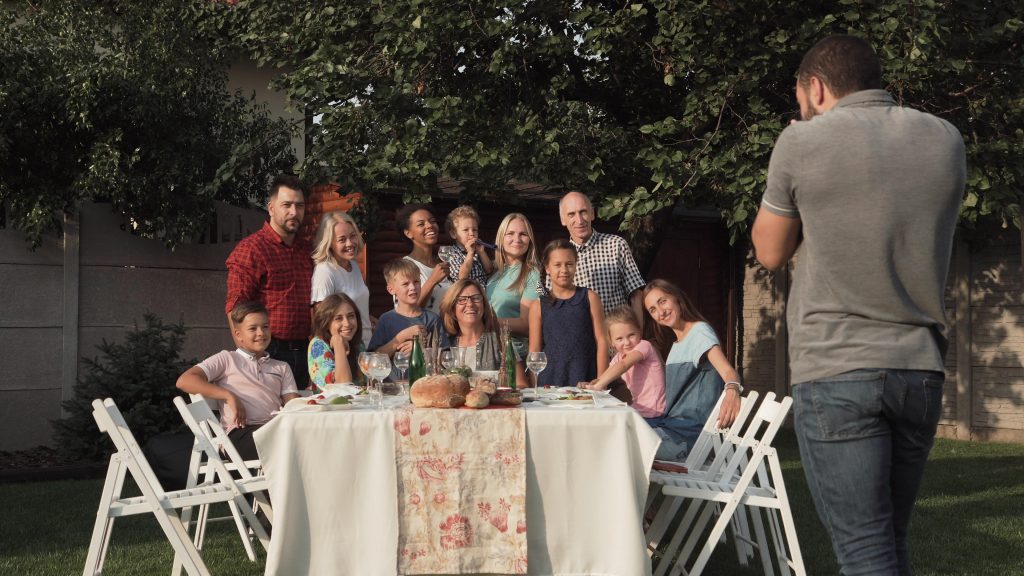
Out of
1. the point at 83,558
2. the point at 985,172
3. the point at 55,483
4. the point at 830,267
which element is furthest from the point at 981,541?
the point at 55,483

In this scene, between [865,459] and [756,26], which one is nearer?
[865,459]

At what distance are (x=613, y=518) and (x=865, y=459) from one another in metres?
1.92

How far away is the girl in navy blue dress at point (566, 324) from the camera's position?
5766 millimetres

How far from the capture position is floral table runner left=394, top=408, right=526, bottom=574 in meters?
4.15

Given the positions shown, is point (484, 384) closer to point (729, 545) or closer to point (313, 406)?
point (313, 406)

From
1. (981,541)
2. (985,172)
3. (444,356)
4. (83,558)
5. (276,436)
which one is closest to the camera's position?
(276,436)

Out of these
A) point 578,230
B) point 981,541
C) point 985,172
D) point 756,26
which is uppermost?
point 756,26

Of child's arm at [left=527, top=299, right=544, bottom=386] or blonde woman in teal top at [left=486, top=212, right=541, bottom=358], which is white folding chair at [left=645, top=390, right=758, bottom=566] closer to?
child's arm at [left=527, top=299, right=544, bottom=386]

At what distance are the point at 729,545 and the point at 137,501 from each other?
332cm

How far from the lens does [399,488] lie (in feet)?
13.7

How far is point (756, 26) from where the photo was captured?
7.91 metres

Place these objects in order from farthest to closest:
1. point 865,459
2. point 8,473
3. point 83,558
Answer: point 8,473
point 83,558
point 865,459

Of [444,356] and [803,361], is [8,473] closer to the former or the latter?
[444,356]

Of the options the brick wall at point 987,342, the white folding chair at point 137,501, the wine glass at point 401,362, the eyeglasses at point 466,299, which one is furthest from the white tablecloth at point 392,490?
the brick wall at point 987,342
